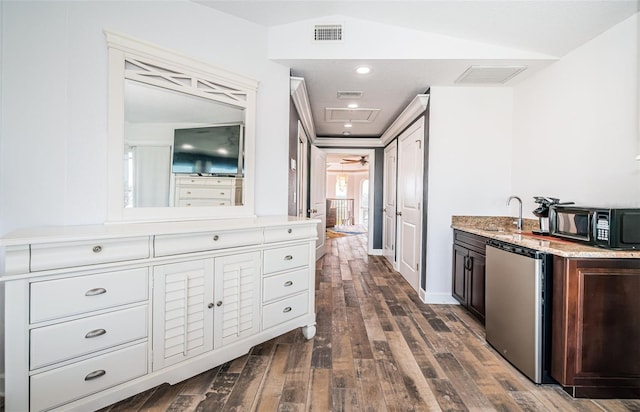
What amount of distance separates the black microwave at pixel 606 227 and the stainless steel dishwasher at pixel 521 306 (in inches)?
13.0

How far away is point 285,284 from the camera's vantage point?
2.19 m

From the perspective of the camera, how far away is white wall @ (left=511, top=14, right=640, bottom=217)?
6.63 feet

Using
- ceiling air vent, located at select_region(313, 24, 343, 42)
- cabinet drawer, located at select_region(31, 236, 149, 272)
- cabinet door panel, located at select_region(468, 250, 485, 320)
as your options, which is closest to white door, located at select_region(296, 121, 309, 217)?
ceiling air vent, located at select_region(313, 24, 343, 42)

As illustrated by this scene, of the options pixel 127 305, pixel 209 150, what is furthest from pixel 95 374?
pixel 209 150

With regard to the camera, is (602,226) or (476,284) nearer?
(602,226)

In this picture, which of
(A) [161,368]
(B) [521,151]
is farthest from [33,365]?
(B) [521,151]

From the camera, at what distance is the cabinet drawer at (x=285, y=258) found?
6.81ft

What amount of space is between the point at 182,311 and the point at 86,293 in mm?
468

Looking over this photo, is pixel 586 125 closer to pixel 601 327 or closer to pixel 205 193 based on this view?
pixel 601 327

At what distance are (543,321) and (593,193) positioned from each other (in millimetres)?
1160

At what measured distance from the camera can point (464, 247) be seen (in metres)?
2.93

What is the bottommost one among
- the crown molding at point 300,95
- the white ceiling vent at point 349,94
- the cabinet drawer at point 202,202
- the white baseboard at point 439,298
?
the white baseboard at point 439,298

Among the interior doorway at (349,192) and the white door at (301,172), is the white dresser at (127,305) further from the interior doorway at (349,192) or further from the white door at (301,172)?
the interior doorway at (349,192)

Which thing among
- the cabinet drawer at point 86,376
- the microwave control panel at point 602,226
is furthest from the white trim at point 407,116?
the cabinet drawer at point 86,376
